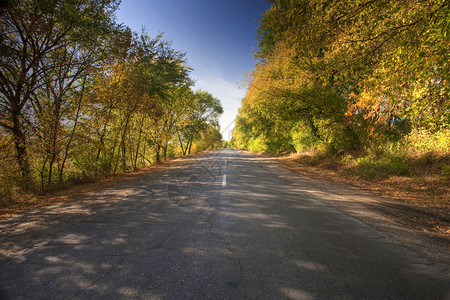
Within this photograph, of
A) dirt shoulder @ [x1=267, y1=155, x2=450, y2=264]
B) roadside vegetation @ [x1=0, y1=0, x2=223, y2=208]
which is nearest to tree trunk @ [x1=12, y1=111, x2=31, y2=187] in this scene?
roadside vegetation @ [x1=0, y1=0, x2=223, y2=208]

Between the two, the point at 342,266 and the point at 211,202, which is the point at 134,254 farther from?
the point at 342,266

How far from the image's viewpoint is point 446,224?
359cm

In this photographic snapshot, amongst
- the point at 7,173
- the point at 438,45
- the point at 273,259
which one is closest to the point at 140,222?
the point at 273,259

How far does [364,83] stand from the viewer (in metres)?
5.08

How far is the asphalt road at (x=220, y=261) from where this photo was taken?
1.87 meters

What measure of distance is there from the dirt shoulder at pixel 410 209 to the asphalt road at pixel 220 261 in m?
0.40

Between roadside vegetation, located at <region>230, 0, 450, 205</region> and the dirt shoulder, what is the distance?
0.64 ft

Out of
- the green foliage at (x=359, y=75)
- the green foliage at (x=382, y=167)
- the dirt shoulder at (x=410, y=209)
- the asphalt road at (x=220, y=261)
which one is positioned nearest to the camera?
the asphalt road at (x=220, y=261)

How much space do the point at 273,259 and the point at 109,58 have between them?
995cm

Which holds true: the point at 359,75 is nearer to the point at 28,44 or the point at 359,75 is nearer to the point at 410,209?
the point at 410,209

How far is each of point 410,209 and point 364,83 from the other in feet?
11.6

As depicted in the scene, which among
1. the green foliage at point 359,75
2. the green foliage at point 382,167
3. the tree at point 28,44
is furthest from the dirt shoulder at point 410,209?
the tree at point 28,44

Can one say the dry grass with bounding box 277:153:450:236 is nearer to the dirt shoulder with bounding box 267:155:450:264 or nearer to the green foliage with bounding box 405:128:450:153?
the dirt shoulder with bounding box 267:155:450:264

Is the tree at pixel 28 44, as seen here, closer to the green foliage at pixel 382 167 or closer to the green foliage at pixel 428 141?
the green foliage at pixel 382 167
